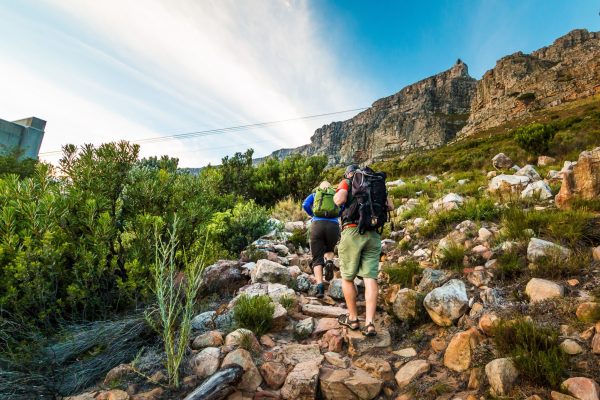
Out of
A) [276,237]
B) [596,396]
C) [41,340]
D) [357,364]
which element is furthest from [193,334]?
[276,237]

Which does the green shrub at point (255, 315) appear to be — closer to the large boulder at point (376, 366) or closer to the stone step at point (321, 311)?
the stone step at point (321, 311)

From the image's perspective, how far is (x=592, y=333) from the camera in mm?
2256

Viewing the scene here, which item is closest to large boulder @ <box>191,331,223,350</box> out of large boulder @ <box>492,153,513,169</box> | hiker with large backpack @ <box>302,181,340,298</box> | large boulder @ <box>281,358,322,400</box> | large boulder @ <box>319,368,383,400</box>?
large boulder @ <box>281,358,322,400</box>

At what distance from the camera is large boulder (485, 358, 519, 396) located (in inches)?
80.3

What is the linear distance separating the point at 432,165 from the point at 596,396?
1824 cm

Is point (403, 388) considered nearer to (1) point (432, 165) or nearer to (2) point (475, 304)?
(2) point (475, 304)

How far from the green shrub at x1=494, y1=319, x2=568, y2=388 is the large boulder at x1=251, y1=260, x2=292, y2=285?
305 centimetres

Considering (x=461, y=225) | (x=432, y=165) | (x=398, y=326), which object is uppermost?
(x=432, y=165)

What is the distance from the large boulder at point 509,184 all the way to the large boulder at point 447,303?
4.34 metres

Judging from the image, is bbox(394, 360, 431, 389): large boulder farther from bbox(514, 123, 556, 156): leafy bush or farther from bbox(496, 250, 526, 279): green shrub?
bbox(514, 123, 556, 156): leafy bush

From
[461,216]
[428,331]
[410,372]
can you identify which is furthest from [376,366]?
[461,216]

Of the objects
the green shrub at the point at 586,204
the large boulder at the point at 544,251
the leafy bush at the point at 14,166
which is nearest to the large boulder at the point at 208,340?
the large boulder at the point at 544,251

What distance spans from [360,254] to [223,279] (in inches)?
91.2

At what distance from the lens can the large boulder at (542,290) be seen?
9.35ft
